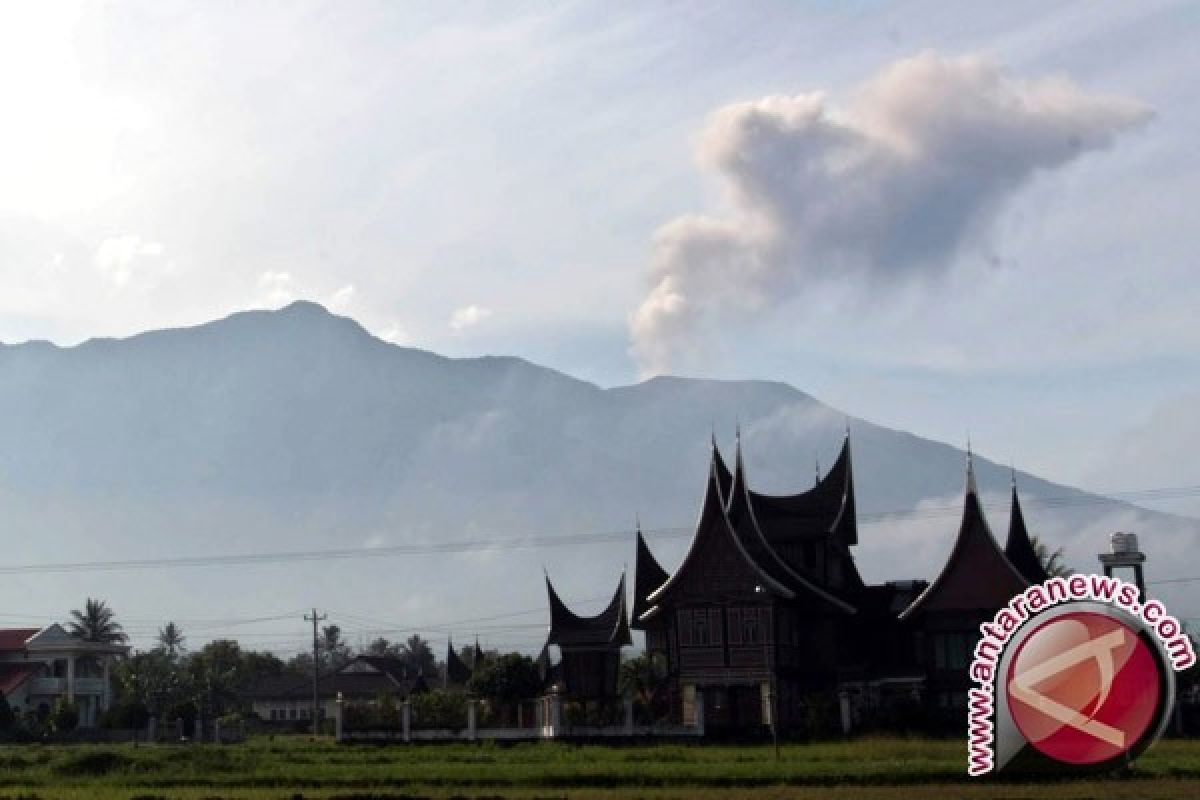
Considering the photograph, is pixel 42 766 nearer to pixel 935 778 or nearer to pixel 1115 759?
pixel 935 778

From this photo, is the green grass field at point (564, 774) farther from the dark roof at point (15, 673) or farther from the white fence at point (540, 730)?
the dark roof at point (15, 673)

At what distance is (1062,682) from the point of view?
3859cm

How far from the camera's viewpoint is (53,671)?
109 m

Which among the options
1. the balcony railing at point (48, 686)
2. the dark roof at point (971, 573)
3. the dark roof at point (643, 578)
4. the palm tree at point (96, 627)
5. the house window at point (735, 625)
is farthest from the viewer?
the palm tree at point (96, 627)

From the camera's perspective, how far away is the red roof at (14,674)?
10435 centimetres

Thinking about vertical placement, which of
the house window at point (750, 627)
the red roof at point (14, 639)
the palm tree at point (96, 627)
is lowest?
the house window at point (750, 627)

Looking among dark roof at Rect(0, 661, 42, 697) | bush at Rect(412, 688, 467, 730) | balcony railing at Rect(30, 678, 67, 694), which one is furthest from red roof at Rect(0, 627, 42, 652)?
bush at Rect(412, 688, 467, 730)

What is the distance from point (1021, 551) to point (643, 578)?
18.9m

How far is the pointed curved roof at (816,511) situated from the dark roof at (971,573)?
7959 millimetres

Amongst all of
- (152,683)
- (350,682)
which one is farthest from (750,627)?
(350,682)

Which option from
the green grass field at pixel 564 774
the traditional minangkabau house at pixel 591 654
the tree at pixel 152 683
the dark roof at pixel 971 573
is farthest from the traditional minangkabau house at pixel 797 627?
the tree at pixel 152 683

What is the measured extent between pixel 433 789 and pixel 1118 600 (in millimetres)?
20953

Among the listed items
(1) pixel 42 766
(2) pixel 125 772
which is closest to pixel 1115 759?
(2) pixel 125 772

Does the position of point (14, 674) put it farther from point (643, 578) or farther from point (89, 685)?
point (643, 578)
